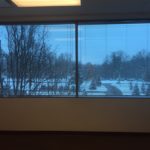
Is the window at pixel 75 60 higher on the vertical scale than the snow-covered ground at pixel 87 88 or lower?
higher

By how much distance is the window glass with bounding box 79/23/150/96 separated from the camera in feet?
19.4

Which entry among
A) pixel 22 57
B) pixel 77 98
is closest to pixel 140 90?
pixel 77 98

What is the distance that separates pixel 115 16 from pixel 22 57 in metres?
2.09

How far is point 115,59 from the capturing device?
600 cm

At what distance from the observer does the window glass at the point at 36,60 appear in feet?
19.9

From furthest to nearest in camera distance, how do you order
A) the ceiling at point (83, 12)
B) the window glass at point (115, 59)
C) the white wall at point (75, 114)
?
1. the window glass at point (115, 59)
2. the white wall at point (75, 114)
3. the ceiling at point (83, 12)

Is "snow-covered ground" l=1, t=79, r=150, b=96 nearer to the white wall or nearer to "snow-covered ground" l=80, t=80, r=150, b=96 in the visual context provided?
"snow-covered ground" l=80, t=80, r=150, b=96
